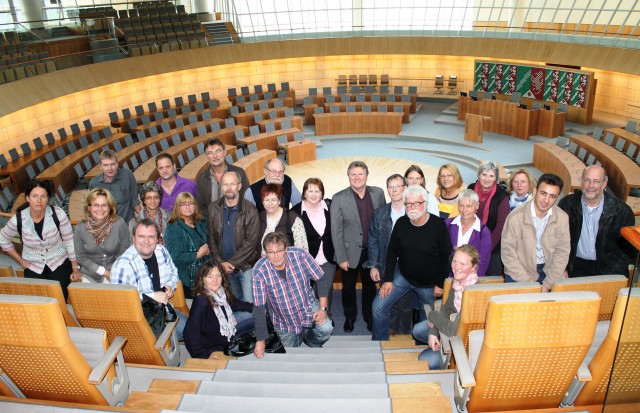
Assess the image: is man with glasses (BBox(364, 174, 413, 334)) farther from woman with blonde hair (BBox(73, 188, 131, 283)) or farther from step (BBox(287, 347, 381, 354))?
woman with blonde hair (BBox(73, 188, 131, 283))

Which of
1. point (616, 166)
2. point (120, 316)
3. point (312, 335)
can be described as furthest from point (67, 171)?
point (616, 166)

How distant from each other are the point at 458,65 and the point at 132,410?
20.4 meters

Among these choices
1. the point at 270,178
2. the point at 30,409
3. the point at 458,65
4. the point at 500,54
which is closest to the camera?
the point at 30,409

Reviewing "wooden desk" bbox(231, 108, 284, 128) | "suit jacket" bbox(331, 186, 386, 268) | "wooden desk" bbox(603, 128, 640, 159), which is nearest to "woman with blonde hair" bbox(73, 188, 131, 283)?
"suit jacket" bbox(331, 186, 386, 268)

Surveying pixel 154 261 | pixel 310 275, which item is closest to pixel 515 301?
pixel 310 275

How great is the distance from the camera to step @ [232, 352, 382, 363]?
421cm

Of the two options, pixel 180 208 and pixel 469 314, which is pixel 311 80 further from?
pixel 469 314

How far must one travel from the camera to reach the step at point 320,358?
166 inches

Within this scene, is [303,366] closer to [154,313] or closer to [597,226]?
Result: [154,313]

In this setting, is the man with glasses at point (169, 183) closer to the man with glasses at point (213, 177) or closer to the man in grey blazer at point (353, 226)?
the man with glasses at point (213, 177)

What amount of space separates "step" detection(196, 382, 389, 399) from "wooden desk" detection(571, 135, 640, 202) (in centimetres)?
875

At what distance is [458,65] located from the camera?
20922 mm

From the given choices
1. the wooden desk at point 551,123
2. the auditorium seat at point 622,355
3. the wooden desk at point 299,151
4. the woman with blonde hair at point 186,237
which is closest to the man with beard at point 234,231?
the woman with blonde hair at point 186,237

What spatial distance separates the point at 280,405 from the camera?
3.09 meters
